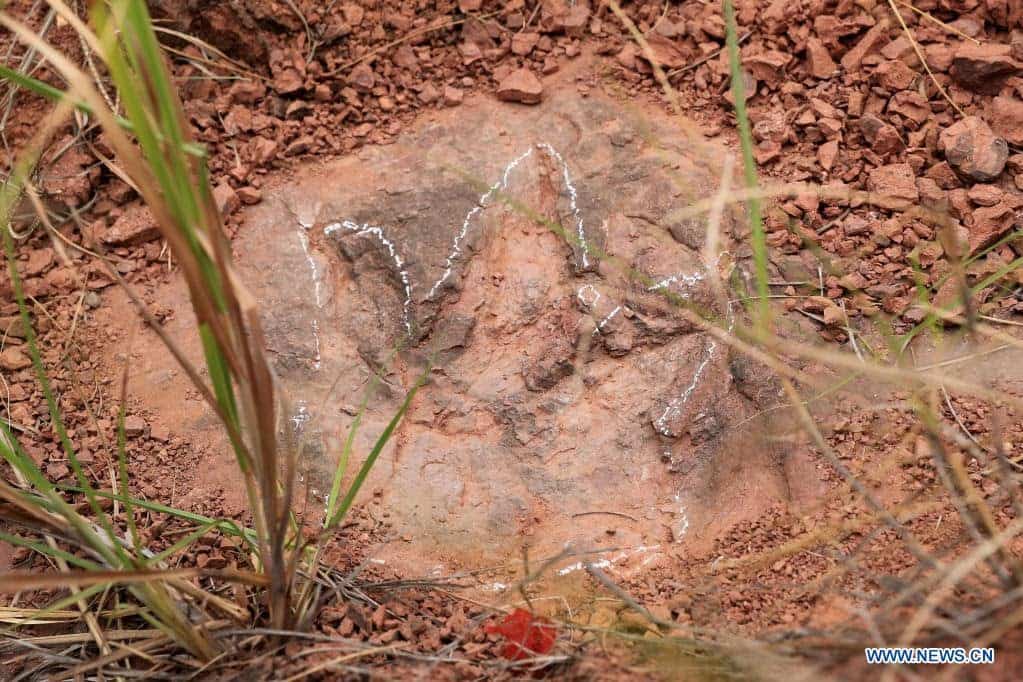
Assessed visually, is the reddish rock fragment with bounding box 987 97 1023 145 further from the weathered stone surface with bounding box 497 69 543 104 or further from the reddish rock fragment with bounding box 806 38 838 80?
the weathered stone surface with bounding box 497 69 543 104

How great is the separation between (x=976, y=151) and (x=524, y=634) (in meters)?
1.56

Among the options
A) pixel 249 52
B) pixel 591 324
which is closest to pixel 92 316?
pixel 249 52

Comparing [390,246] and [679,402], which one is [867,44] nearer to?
[679,402]

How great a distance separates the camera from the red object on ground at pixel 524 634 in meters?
1.56

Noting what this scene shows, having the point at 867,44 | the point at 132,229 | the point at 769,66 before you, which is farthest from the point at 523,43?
the point at 132,229

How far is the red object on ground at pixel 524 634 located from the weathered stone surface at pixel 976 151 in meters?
1.47

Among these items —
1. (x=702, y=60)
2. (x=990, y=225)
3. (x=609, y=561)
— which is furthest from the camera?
(x=702, y=60)

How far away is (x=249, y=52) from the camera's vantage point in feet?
8.23

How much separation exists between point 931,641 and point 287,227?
1769mm

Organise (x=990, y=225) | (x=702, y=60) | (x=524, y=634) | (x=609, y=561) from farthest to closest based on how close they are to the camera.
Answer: (x=702, y=60) → (x=990, y=225) → (x=609, y=561) → (x=524, y=634)

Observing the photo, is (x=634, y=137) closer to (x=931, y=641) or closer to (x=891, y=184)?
(x=891, y=184)

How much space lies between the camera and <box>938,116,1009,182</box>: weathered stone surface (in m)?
2.14

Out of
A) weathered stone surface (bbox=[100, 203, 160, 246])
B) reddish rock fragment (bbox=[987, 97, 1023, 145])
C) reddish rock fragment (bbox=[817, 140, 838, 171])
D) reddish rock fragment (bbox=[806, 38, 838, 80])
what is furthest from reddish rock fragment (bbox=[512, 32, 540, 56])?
reddish rock fragment (bbox=[987, 97, 1023, 145])

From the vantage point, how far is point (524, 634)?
1.59 meters
